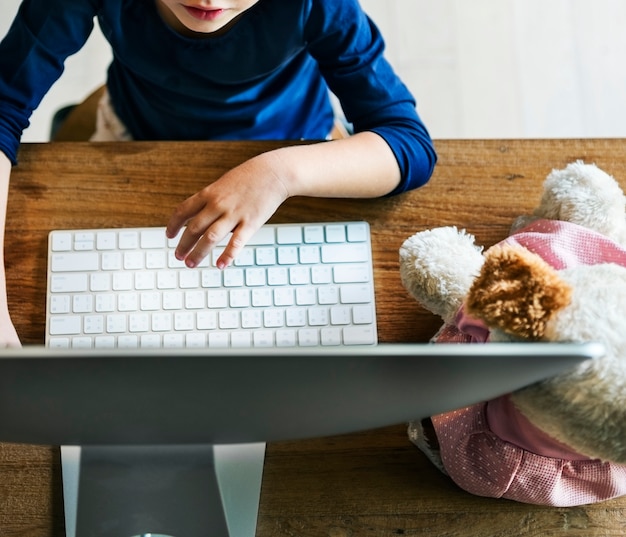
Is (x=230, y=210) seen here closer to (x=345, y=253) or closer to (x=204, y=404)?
(x=345, y=253)

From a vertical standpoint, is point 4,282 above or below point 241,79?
below

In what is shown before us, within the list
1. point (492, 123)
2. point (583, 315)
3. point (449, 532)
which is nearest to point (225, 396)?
point (583, 315)

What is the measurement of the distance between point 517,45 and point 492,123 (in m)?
0.19

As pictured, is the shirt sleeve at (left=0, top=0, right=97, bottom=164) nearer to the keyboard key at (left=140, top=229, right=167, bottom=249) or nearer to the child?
the child

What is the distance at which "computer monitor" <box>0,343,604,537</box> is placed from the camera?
1.26 ft

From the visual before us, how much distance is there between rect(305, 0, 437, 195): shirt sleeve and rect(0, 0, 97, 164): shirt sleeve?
256 millimetres

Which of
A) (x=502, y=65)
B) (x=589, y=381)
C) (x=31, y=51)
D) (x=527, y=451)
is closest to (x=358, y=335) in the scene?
(x=527, y=451)

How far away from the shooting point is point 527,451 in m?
0.59

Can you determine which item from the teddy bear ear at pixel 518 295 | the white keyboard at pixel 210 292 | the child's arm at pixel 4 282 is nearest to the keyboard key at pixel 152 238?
the white keyboard at pixel 210 292

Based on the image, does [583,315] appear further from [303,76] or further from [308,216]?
[303,76]

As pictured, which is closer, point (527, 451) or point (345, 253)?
point (527, 451)

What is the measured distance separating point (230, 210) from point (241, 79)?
0.23 m

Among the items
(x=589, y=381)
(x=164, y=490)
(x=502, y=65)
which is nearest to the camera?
(x=589, y=381)

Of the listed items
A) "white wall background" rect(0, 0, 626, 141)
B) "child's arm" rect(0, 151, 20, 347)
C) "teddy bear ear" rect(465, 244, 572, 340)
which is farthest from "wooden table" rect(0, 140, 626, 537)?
"white wall background" rect(0, 0, 626, 141)
